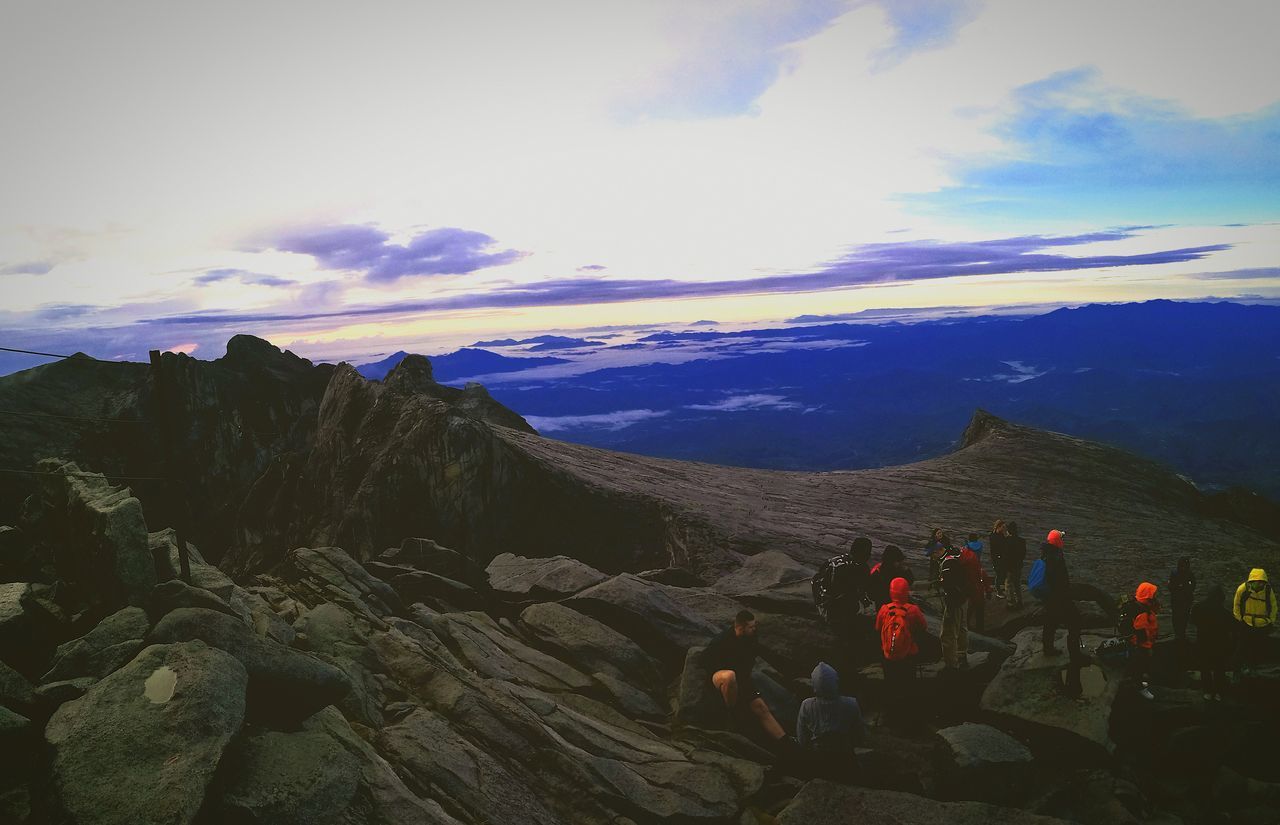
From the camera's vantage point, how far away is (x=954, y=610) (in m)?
18.7

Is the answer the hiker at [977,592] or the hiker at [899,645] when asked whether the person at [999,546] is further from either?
the hiker at [899,645]

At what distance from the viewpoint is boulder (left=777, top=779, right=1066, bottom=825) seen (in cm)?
1362

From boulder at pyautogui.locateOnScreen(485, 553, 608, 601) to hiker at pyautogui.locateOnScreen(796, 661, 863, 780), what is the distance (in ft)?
31.9

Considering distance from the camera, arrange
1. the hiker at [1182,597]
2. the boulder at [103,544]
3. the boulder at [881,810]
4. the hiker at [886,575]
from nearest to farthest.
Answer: the boulder at [103,544] < the boulder at [881,810] < the hiker at [886,575] < the hiker at [1182,597]

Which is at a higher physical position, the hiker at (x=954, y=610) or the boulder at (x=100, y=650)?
the boulder at (x=100, y=650)

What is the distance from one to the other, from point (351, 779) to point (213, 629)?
3.95 m

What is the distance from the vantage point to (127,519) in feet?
43.6

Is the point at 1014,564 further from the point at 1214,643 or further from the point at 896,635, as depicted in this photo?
the point at 896,635

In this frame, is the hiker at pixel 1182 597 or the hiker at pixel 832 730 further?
the hiker at pixel 1182 597

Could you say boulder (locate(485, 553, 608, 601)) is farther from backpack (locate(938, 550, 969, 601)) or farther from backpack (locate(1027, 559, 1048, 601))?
backpack (locate(1027, 559, 1048, 601))

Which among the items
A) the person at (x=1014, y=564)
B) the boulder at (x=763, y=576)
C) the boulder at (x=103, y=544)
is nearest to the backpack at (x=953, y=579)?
the boulder at (x=763, y=576)

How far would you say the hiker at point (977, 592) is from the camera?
2152 centimetres

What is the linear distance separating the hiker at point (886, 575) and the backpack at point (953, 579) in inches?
35.7

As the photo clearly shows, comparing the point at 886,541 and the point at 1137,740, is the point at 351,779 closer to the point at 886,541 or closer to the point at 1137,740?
the point at 1137,740
